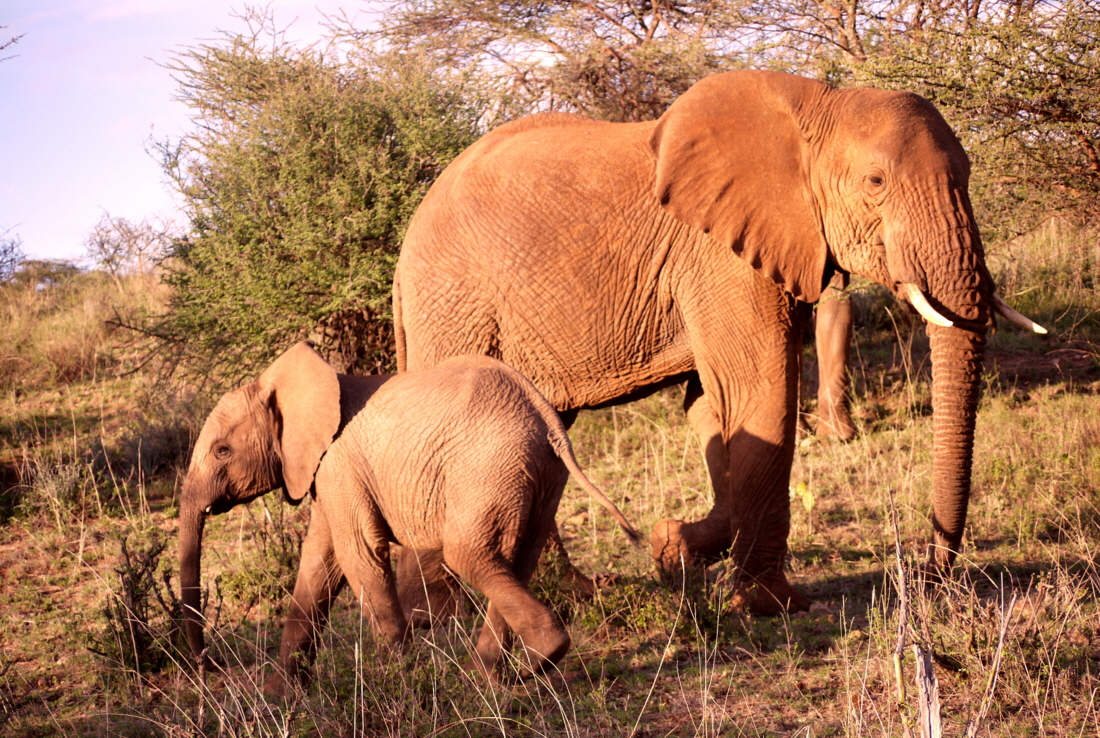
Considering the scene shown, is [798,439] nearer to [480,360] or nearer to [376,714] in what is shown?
[480,360]

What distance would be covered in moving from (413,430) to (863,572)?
3.02 metres

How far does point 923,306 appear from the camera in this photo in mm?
4996

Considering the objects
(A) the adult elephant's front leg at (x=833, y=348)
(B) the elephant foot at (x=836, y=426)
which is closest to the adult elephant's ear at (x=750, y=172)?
(B) the elephant foot at (x=836, y=426)

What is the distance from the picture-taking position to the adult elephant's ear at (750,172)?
18.0 ft

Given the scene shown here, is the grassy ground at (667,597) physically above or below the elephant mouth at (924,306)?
below

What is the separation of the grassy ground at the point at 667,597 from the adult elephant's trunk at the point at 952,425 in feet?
1.14

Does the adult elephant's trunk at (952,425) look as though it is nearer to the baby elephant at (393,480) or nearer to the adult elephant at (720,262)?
the adult elephant at (720,262)

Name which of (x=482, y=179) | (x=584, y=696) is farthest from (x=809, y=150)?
(x=584, y=696)

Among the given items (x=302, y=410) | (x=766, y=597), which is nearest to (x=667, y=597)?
(x=766, y=597)

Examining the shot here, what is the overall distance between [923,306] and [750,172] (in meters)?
1.16

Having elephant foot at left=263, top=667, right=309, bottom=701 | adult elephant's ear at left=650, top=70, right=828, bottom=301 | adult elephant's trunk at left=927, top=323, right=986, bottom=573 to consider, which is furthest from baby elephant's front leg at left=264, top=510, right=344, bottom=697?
adult elephant's trunk at left=927, top=323, right=986, bottom=573

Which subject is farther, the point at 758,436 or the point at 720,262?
the point at 720,262

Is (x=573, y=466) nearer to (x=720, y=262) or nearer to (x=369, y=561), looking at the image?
(x=369, y=561)

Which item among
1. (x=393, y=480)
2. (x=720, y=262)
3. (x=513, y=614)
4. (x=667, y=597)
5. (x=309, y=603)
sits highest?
(x=720, y=262)
